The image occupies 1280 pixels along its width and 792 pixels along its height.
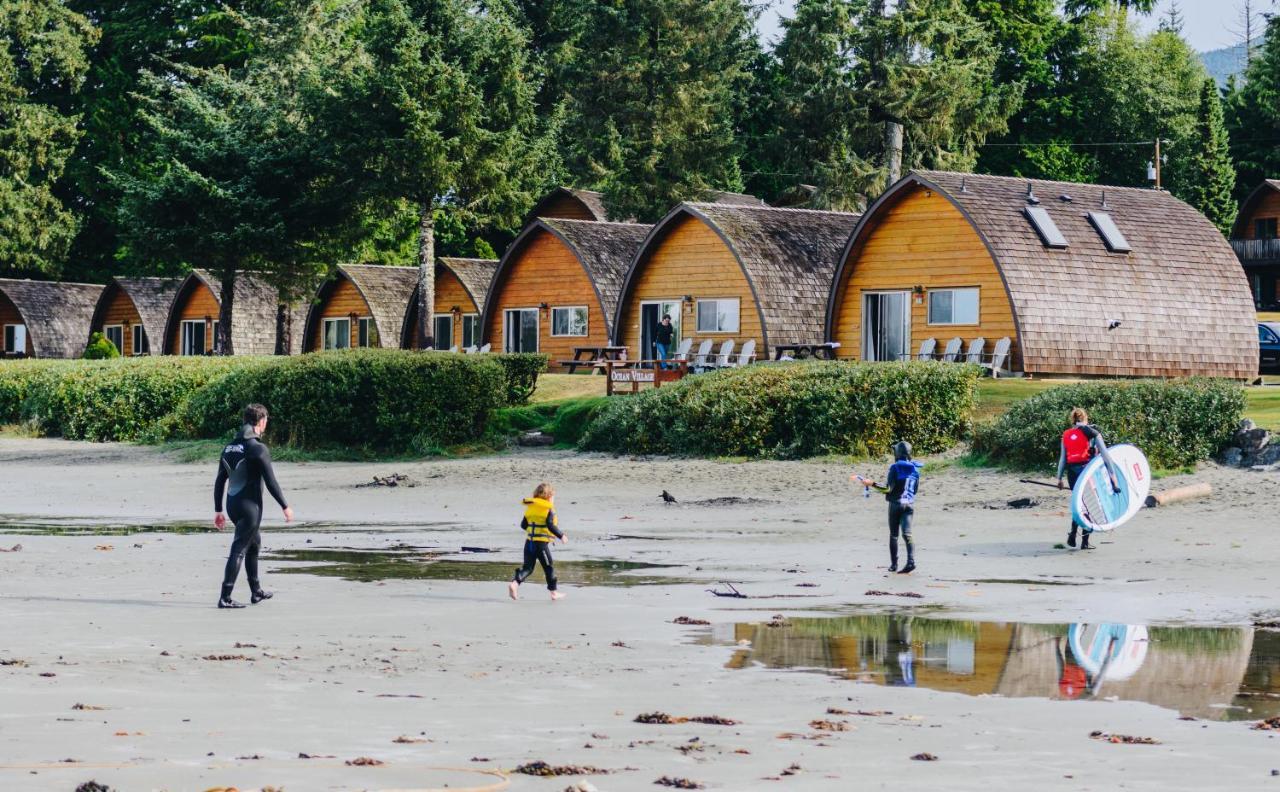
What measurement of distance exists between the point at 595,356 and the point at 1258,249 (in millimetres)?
39414

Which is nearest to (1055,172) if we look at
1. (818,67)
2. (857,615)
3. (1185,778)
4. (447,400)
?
(818,67)

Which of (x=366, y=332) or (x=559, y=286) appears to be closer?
(x=559, y=286)

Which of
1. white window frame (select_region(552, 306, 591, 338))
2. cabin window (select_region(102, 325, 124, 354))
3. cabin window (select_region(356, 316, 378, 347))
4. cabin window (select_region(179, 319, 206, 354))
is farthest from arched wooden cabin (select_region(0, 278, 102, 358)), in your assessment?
white window frame (select_region(552, 306, 591, 338))

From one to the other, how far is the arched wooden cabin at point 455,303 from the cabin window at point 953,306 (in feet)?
70.1

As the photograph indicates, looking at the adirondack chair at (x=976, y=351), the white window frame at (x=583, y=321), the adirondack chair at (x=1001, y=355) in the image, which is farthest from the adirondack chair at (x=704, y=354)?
the adirondack chair at (x=1001, y=355)

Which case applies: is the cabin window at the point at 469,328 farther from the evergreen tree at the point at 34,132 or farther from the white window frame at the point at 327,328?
the evergreen tree at the point at 34,132

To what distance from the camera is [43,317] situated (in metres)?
79.0

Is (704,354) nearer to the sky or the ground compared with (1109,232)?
nearer to the ground

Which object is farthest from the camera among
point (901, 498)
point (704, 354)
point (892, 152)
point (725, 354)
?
point (892, 152)

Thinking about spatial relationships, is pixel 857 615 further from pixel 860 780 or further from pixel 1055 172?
A: pixel 1055 172

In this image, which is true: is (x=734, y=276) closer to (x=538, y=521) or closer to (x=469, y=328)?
(x=469, y=328)

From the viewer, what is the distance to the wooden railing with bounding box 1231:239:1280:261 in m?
78.1

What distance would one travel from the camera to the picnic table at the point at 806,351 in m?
45.2

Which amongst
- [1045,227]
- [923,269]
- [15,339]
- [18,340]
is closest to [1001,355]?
[1045,227]
